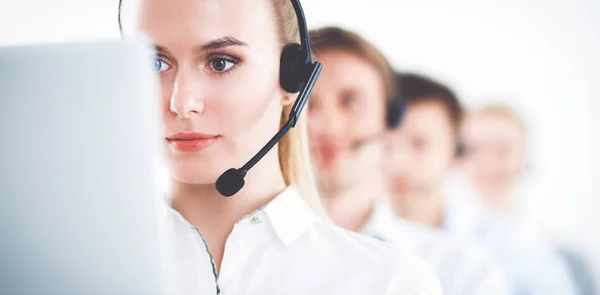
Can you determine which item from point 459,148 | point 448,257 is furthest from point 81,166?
point 459,148

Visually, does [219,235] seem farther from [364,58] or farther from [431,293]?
[364,58]

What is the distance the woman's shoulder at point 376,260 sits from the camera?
104 cm

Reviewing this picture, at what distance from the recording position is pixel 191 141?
971 millimetres

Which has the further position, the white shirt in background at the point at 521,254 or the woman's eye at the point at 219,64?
A: the white shirt in background at the point at 521,254

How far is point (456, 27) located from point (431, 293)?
207cm

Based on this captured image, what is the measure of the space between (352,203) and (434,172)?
594mm

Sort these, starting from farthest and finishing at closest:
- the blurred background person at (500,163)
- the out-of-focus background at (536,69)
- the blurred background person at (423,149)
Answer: the blurred background person at (500,163) < the out-of-focus background at (536,69) < the blurred background person at (423,149)

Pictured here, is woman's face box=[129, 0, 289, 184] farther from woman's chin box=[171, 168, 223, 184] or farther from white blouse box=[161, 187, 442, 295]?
white blouse box=[161, 187, 442, 295]

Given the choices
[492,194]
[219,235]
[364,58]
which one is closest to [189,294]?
[219,235]

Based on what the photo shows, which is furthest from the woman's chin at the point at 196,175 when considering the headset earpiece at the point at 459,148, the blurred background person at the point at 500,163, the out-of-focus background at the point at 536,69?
the blurred background person at the point at 500,163

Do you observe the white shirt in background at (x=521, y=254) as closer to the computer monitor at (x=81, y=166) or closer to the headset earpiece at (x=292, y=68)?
the headset earpiece at (x=292, y=68)

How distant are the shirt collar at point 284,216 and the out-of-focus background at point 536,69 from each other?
165 centimetres

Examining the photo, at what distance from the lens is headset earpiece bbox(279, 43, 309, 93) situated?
3.39ft

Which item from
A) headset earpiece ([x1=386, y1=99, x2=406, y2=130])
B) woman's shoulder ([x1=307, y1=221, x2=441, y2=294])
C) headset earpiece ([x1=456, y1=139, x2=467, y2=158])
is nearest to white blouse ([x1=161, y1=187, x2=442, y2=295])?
woman's shoulder ([x1=307, y1=221, x2=441, y2=294])
